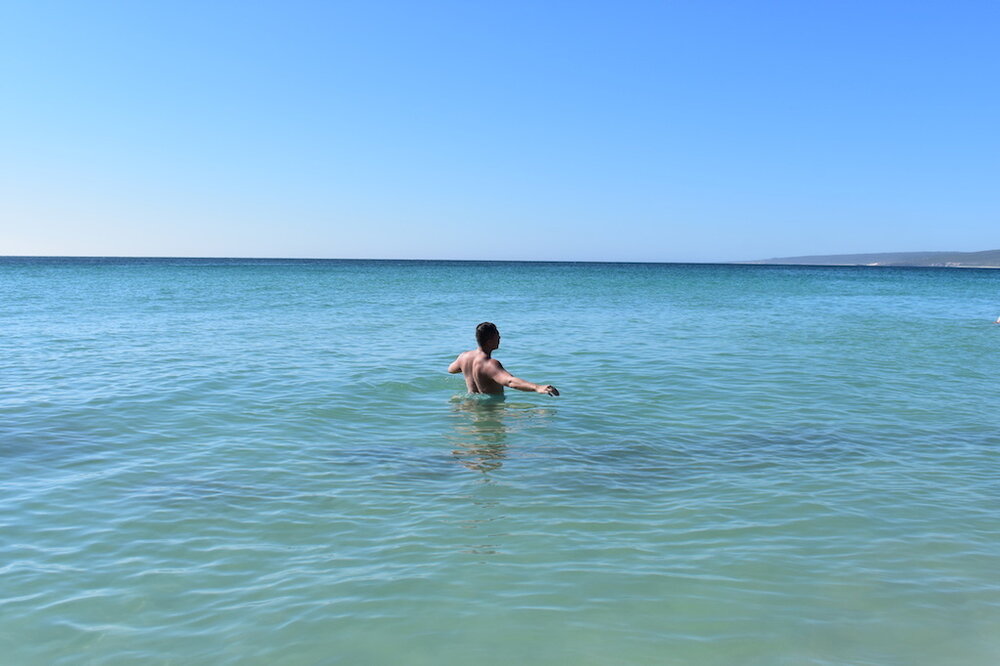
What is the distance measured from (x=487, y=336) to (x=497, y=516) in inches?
176

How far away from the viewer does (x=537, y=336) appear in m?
20.6

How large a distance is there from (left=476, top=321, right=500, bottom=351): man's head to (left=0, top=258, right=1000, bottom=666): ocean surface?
0.84 m

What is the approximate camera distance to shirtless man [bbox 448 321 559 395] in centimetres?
1027

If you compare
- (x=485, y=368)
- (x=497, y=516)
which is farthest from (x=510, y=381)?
(x=497, y=516)

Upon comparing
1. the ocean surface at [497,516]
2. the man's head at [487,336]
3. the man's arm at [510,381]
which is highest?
the man's head at [487,336]

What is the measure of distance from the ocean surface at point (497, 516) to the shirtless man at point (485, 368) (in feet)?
1.05

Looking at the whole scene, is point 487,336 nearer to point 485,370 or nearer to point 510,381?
point 485,370

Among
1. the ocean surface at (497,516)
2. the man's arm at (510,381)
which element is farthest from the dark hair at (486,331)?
the ocean surface at (497,516)

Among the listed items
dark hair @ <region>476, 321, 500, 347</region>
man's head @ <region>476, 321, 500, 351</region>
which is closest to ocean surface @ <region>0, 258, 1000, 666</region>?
man's head @ <region>476, 321, 500, 351</region>

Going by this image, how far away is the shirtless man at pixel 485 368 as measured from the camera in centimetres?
1027

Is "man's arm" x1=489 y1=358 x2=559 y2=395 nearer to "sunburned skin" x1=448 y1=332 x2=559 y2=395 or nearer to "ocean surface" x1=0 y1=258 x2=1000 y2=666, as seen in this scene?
"sunburned skin" x1=448 y1=332 x2=559 y2=395

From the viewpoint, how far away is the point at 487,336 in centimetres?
1034

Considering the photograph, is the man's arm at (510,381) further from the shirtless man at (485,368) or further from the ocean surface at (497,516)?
the ocean surface at (497,516)

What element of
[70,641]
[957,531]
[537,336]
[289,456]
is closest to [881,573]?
[957,531]
